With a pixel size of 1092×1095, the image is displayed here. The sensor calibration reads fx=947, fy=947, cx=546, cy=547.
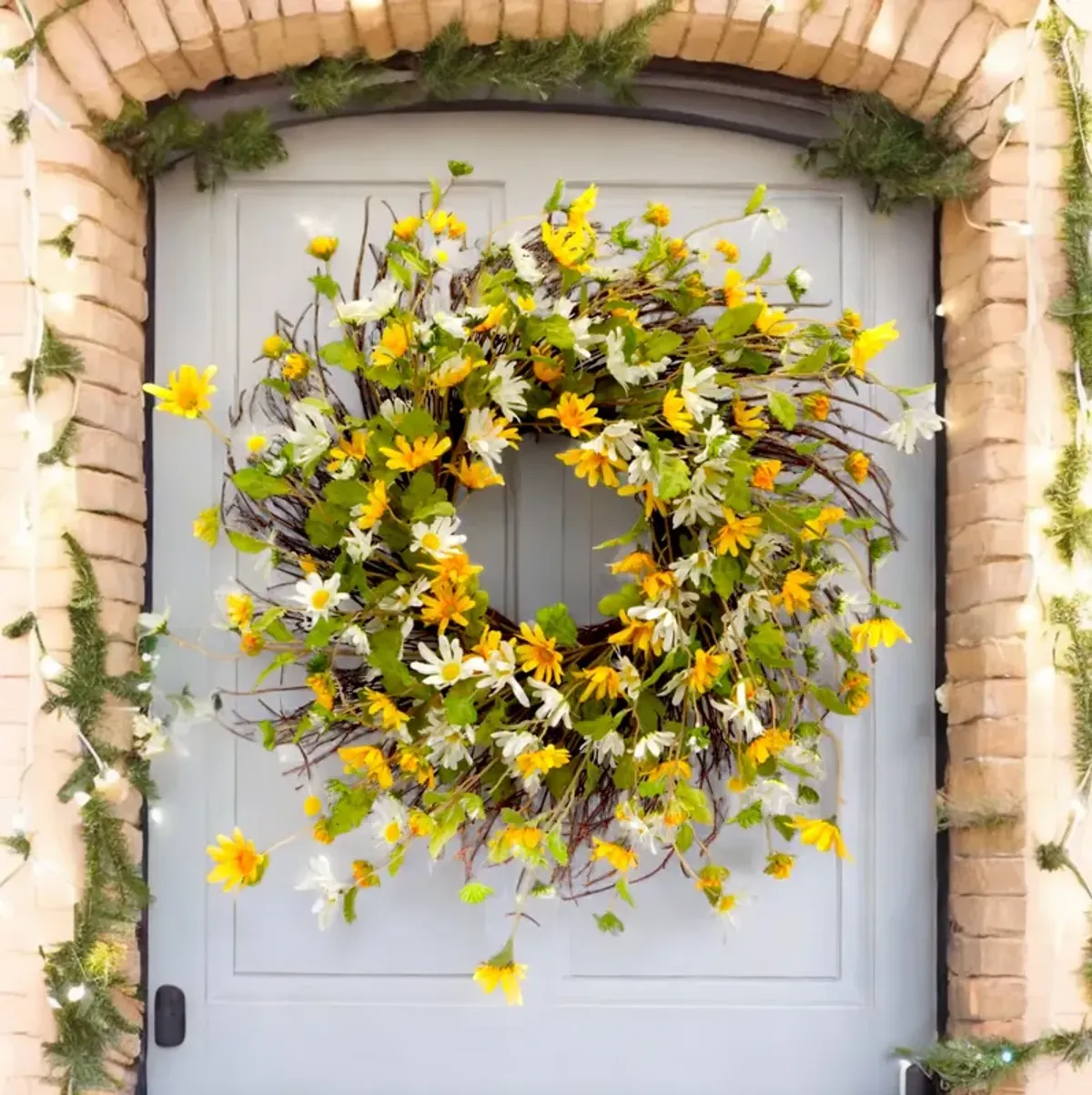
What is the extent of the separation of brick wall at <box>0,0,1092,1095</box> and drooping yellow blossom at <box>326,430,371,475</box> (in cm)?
44

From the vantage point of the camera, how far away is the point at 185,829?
1.69 m

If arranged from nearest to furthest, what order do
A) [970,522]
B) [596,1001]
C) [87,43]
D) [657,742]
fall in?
[657,742]
[87,43]
[970,522]
[596,1001]

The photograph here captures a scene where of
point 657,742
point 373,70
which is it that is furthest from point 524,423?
point 373,70

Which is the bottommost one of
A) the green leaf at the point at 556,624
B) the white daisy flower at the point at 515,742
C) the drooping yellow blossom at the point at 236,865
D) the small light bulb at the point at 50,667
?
the drooping yellow blossom at the point at 236,865

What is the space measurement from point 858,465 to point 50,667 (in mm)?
1317

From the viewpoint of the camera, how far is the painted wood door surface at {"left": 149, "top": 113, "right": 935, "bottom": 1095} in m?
1.67

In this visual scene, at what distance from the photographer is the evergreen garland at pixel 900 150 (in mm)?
1539

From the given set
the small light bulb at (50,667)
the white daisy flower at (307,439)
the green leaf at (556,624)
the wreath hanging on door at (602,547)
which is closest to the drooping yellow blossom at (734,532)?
the wreath hanging on door at (602,547)

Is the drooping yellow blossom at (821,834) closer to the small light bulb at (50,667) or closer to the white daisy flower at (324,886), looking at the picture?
the white daisy flower at (324,886)

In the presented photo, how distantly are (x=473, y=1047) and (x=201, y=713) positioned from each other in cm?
77

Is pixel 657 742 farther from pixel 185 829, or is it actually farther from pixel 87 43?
pixel 87 43

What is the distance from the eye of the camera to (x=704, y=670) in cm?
134

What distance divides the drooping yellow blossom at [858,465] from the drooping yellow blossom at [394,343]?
71 centimetres

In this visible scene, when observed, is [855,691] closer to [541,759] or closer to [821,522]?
[821,522]
